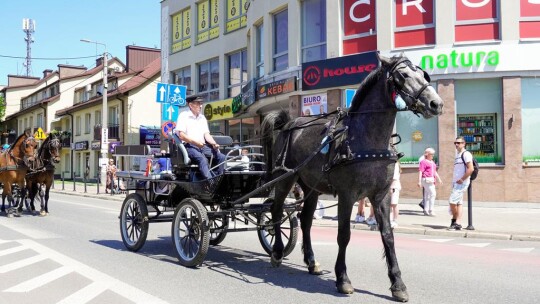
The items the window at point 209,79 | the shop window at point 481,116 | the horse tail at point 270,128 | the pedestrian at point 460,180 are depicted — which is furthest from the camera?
the window at point 209,79

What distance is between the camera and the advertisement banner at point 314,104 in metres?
19.2

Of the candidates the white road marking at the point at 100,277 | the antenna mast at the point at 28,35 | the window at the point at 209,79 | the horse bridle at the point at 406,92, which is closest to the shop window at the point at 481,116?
the horse bridle at the point at 406,92

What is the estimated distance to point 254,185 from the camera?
7527 mm

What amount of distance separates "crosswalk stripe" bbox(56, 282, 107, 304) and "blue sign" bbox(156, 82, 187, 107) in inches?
561

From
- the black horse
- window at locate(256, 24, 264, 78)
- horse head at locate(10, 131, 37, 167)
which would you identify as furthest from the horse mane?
window at locate(256, 24, 264, 78)

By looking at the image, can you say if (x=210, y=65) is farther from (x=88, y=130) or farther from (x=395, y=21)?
(x=88, y=130)

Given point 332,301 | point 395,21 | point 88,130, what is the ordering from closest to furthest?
point 332,301 → point 395,21 → point 88,130

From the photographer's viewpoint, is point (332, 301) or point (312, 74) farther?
point (312, 74)

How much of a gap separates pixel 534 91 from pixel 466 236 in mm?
8228

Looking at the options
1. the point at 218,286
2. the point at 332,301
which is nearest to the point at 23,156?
the point at 218,286

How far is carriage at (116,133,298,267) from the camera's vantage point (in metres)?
7.02

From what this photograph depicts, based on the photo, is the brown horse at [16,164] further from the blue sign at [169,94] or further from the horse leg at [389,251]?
the horse leg at [389,251]

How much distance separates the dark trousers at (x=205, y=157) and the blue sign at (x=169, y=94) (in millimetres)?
12327

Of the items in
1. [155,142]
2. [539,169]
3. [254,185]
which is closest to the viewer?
[254,185]
